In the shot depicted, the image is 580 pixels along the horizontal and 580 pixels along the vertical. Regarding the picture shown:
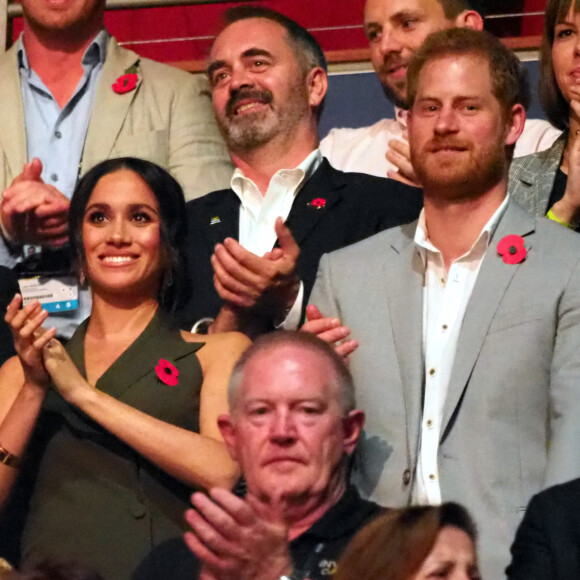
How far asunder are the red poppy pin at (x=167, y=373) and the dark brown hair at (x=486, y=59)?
655 mm

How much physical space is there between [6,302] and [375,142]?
3.46 feet

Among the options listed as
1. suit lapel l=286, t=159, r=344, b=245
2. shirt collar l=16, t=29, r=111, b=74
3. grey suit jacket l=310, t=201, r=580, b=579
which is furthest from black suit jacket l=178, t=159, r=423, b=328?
shirt collar l=16, t=29, r=111, b=74

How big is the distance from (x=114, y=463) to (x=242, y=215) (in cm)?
72

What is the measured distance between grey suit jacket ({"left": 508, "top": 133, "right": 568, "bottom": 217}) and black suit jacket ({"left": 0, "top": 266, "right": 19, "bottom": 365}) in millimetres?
1014

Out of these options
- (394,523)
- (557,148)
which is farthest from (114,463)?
(557,148)

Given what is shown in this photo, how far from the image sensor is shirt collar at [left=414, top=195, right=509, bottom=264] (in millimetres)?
2352

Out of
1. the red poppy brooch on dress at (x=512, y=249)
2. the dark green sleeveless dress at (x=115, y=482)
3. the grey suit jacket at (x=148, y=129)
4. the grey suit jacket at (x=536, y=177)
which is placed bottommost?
the dark green sleeveless dress at (x=115, y=482)

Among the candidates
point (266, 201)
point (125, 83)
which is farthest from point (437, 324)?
point (125, 83)

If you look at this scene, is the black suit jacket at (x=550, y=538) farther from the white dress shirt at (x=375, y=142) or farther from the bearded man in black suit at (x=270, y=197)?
the white dress shirt at (x=375, y=142)

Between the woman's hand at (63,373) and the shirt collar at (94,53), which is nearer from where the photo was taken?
the woman's hand at (63,373)

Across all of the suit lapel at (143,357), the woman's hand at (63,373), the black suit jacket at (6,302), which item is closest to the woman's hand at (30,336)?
the woman's hand at (63,373)

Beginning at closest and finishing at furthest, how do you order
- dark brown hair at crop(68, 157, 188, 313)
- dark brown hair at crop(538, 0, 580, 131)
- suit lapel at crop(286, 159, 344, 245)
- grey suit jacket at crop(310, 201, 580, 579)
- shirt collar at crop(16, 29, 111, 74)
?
grey suit jacket at crop(310, 201, 580, 579) < dark brown hair at crop(68, 157, 188, 313) < suit lapel at crop(286, 159, 344, 245) < dark brown hair at crop(538, 0, 580, 131) < shirt collar at crop(16, 29, 111, 74)

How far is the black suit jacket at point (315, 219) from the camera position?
8.86 ft

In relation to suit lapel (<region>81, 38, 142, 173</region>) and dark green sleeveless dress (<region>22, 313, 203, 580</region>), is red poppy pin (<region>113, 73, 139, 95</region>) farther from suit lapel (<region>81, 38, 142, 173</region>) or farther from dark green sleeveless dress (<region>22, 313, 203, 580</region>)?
dark green sleeveless dress (<region>22, 313, 203, 580</region>)
